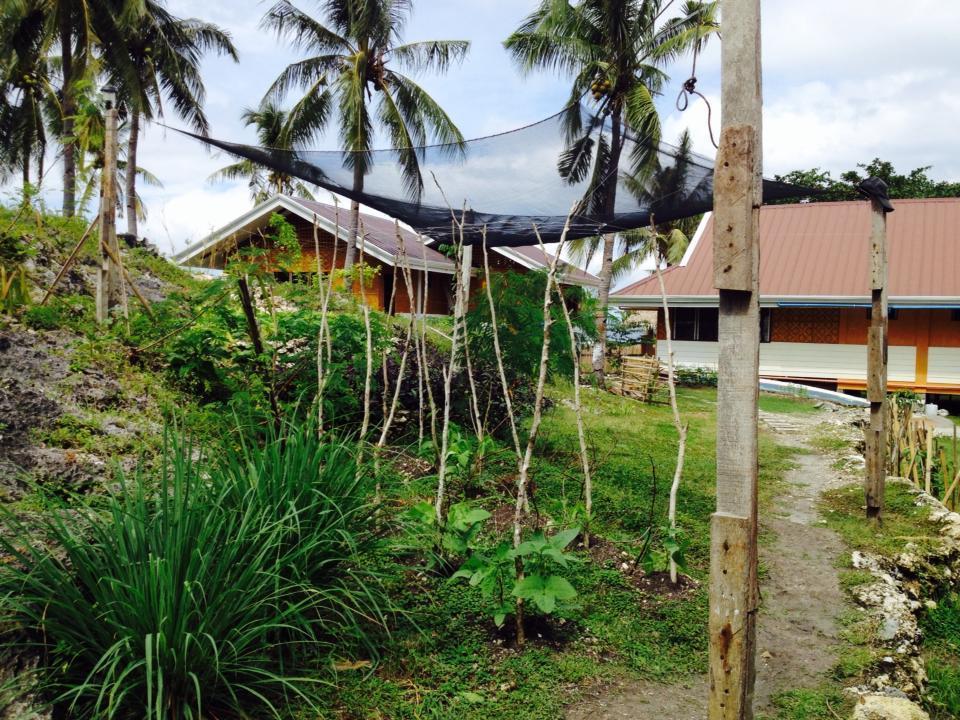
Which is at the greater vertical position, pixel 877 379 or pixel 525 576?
pixel 877 379

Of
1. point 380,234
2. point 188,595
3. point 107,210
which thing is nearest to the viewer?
point 188,595

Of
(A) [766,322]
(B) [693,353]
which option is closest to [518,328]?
(B) [693,353]

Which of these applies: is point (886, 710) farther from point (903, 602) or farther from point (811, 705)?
point (903, 602)

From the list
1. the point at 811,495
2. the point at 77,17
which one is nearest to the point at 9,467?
the point at 811,495

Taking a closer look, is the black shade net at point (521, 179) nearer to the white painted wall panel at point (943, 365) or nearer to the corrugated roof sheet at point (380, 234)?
the corrugated roof sheet at point (380, 234)

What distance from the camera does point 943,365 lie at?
15.2m

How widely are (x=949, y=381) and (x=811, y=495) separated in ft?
35.5

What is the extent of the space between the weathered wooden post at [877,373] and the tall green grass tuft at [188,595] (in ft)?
14.2

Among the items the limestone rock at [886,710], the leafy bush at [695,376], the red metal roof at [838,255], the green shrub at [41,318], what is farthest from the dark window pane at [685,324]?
the limestone rock at [886,710]

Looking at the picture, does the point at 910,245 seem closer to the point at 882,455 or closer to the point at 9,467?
the point at 882,455

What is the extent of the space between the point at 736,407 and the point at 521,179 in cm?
370

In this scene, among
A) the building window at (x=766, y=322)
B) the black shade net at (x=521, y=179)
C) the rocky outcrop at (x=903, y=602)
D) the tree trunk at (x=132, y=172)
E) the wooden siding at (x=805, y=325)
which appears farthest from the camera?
the tree trunk at (x=132, y=172)

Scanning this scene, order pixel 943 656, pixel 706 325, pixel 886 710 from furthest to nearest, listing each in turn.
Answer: pixel 706 325 → pixel 943 656 → pixel 886 710

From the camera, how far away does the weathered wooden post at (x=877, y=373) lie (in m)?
5.60
